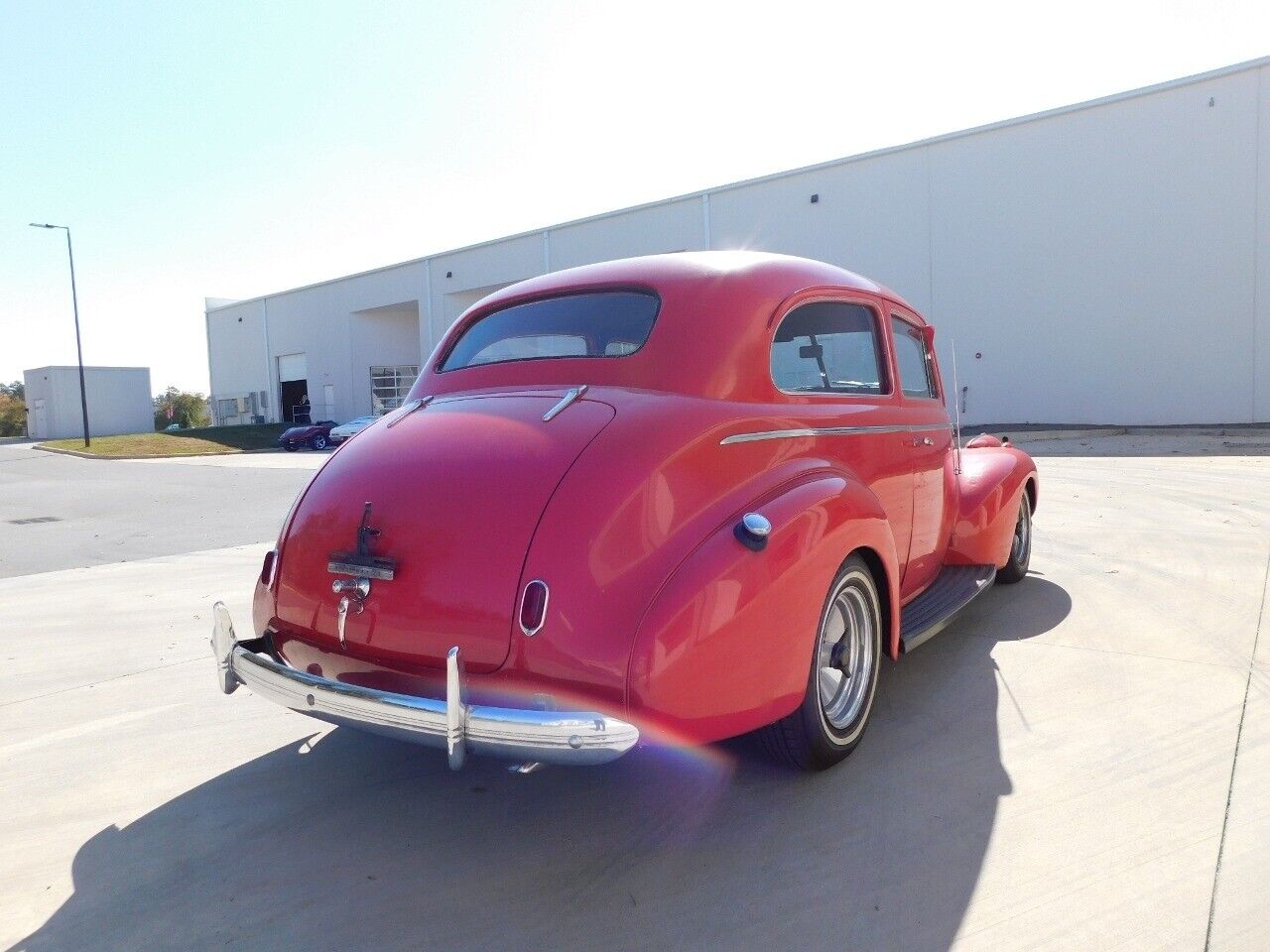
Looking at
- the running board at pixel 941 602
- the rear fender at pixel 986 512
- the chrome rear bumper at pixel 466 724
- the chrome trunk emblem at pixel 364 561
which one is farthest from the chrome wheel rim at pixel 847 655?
the rear fender at pixel 986 512

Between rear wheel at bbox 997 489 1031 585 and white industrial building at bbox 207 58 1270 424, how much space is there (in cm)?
1741

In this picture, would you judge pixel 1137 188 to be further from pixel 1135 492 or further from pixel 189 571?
pixel 189 571

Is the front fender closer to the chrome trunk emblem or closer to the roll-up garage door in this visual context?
the chrome trunk emblem

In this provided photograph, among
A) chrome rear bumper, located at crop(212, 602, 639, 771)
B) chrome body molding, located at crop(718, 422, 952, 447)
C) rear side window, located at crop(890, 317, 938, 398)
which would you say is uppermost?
rear side window, located at crop(890, 317, 938, 398)

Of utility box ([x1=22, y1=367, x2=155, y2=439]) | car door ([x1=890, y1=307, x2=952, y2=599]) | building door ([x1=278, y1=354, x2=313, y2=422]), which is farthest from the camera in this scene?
utility box ([x1=22, y1=367, x2=155, y2=439])

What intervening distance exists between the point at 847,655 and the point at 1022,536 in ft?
9.62

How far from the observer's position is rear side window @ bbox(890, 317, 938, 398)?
4.00 m

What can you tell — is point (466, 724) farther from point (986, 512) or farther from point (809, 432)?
point (986, 512)

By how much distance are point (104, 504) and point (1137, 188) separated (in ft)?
72.5

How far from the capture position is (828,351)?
3.51m

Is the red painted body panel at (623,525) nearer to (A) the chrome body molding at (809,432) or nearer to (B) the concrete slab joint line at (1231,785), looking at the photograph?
(A) the chrome body molding at (809,432)

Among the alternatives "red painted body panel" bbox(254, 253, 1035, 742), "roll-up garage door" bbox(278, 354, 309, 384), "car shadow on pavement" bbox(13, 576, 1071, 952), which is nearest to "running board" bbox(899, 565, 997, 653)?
"red painted body panel" bbox(254, 253, 1035, 742)

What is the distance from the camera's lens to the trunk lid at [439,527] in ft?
7.82

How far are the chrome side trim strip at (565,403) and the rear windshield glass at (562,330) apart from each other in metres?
0.24
